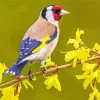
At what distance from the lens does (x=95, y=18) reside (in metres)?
2.40

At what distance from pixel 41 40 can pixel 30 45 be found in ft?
0.18

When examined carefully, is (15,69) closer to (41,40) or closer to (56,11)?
(41,40)

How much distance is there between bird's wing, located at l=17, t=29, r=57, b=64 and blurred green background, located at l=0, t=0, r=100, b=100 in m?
0.90

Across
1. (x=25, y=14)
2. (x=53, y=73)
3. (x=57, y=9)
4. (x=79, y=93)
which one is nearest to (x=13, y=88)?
(x=53, y=73)

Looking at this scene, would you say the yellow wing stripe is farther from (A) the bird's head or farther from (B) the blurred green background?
(B) the blurred green background

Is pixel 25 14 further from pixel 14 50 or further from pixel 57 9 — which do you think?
pixel 57 9

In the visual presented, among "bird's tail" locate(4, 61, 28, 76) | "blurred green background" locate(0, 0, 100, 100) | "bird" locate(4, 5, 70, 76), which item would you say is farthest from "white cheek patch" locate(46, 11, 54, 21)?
"blurred green background" locate(0, 0, 100, 100)

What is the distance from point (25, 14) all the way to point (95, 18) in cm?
31

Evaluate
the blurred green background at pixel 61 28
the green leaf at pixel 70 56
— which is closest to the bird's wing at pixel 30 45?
the green leaf at pixel 70 56

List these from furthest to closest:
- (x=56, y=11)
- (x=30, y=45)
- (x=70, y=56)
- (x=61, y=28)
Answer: (x=61, y=28)
(x=56, y=11)
(x=30, y=45)
(x=70, y=56)

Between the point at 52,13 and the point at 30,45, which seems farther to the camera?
the point at 52,13

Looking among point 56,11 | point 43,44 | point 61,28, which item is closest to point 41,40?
point 43,44

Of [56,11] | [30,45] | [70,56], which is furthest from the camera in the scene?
[56,11]

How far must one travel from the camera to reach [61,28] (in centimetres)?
233
